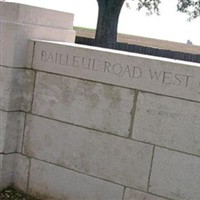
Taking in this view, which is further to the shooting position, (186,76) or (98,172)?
(98,172)

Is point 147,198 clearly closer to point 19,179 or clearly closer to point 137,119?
point 137,119

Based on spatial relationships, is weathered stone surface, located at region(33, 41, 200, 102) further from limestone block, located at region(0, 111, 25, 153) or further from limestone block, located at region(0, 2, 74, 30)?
limestone block, located at region(0, 111, 25, 153)

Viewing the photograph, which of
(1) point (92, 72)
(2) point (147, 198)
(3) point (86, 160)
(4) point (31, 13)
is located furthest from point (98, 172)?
(4) point (31, 13)

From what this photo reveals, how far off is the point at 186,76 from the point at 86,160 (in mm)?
1234

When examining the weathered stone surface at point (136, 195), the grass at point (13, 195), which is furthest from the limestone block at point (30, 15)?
the weathered stone surface at point (136, 195)

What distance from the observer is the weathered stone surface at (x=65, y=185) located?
4.54 m

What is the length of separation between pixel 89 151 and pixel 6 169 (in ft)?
3.04

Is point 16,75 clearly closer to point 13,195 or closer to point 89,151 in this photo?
point 89,151

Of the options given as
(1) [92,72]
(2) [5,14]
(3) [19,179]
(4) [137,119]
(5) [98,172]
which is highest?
(2) [5,14]

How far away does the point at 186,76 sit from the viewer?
4078mm

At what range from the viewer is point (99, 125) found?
4.55 m

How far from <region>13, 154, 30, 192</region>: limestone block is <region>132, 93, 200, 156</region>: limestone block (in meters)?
1.25

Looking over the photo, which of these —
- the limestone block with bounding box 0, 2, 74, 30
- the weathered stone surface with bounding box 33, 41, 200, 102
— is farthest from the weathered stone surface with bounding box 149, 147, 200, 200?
the limestone block with bounding box 0, 2, 74, 30

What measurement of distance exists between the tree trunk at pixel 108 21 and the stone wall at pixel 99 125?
54.5 ft
